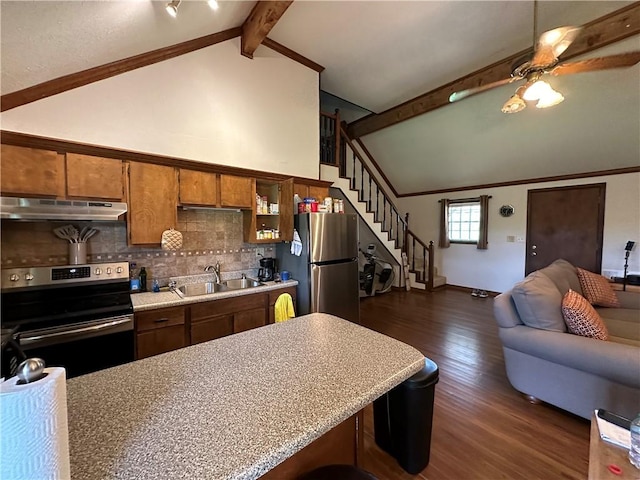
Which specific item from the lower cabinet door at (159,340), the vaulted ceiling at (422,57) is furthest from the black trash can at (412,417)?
the vaulted ceiling at (422,57)

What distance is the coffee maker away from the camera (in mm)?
3273

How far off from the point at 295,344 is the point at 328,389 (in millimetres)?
384

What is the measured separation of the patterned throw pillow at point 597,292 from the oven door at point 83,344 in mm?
4544

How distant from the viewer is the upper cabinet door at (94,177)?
2088mm

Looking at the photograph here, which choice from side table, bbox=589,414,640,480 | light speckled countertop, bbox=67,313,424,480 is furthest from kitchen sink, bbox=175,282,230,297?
side table, bbox=589,414,640,480

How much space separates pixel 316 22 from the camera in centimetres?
298

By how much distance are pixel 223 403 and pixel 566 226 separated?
6.24m

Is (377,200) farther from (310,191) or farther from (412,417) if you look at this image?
(412,417)

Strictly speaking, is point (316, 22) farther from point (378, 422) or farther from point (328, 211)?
point (378, 422)

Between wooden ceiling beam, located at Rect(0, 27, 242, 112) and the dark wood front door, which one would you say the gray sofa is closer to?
the dark wood front door

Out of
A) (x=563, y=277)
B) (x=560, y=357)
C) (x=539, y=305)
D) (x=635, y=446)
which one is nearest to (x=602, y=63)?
(x=539, y=305)

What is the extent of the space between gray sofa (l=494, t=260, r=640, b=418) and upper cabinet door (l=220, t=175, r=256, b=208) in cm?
262

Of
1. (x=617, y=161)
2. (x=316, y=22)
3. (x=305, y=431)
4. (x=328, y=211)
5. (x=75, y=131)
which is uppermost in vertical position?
(x=316, y=22)

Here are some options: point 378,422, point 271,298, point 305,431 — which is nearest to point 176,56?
point 271,298
